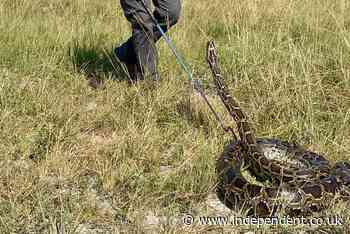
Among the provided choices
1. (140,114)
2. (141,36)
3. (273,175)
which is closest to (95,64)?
(141,36)

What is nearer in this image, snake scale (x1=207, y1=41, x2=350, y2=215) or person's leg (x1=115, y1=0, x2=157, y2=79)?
snake scale (x1=207, y1=41, x2=350, y2=215)

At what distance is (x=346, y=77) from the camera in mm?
4863

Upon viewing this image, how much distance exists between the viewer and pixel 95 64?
5754mm

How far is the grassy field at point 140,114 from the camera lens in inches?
126

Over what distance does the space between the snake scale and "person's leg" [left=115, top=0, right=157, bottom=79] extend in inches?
53.8

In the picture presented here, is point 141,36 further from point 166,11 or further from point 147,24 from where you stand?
point 166,11

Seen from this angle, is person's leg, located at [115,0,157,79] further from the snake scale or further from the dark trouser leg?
the snake scale

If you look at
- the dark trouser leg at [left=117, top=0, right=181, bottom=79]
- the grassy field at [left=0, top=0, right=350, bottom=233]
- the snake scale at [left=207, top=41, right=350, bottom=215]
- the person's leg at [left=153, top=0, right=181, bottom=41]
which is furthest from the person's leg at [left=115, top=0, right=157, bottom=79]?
the snake scale at [left=207, top=41, right=350, bottom=215]

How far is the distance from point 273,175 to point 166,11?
88.2 inches

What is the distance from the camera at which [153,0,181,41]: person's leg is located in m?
4.96

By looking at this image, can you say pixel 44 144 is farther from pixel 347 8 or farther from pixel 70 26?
pixel 347 8

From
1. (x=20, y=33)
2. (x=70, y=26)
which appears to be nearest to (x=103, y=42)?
(x=70, y=26)

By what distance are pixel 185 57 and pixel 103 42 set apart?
1.13m

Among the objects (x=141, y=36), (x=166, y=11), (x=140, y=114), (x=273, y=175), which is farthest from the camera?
(x=141, y=36)
